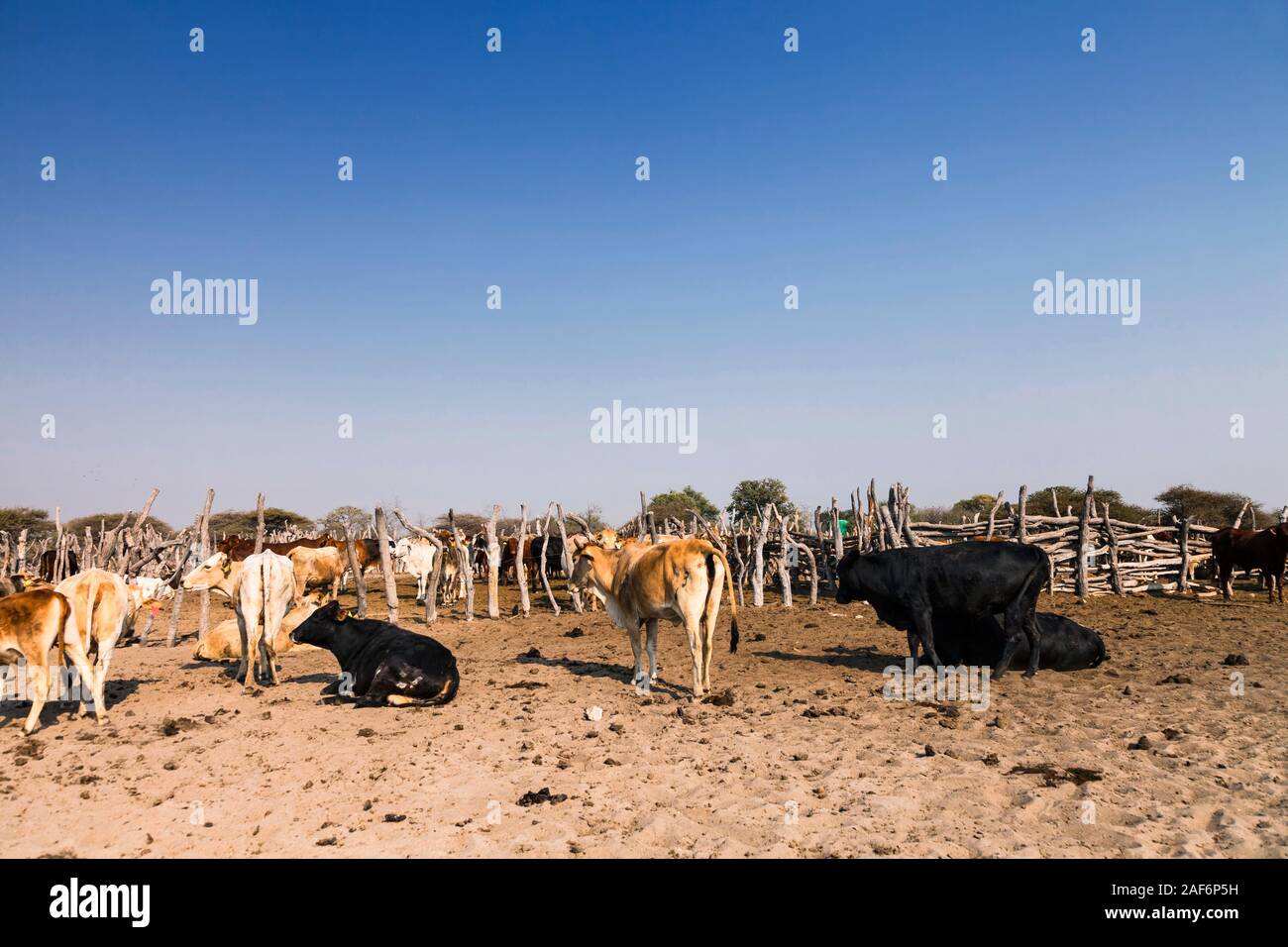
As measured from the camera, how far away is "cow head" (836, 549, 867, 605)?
10.6m

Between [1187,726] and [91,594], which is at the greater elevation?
[91,594]

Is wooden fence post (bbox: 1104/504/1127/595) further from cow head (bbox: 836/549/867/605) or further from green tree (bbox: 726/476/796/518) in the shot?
green tree (bbox: 726/476/796/518)

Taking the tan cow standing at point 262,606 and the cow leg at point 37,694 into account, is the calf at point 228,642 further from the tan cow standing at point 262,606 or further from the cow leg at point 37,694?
the cow leg at point 37,694

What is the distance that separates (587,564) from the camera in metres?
10.7

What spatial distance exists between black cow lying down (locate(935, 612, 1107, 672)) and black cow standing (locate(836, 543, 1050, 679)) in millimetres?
143

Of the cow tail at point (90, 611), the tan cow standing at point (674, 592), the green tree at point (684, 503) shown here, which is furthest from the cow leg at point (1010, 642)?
the green tree at point (684, 503)

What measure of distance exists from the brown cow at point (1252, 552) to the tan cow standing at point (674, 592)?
1443 cm

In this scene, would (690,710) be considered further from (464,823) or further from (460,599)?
(460,599)

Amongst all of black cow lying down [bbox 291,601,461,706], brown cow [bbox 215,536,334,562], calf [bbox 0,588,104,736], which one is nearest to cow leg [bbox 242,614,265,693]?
black cow lying down [bbox 291,601,461,706]

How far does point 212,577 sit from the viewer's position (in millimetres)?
12117

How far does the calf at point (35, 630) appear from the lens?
7676 millimetres

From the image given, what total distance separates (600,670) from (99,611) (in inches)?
240
